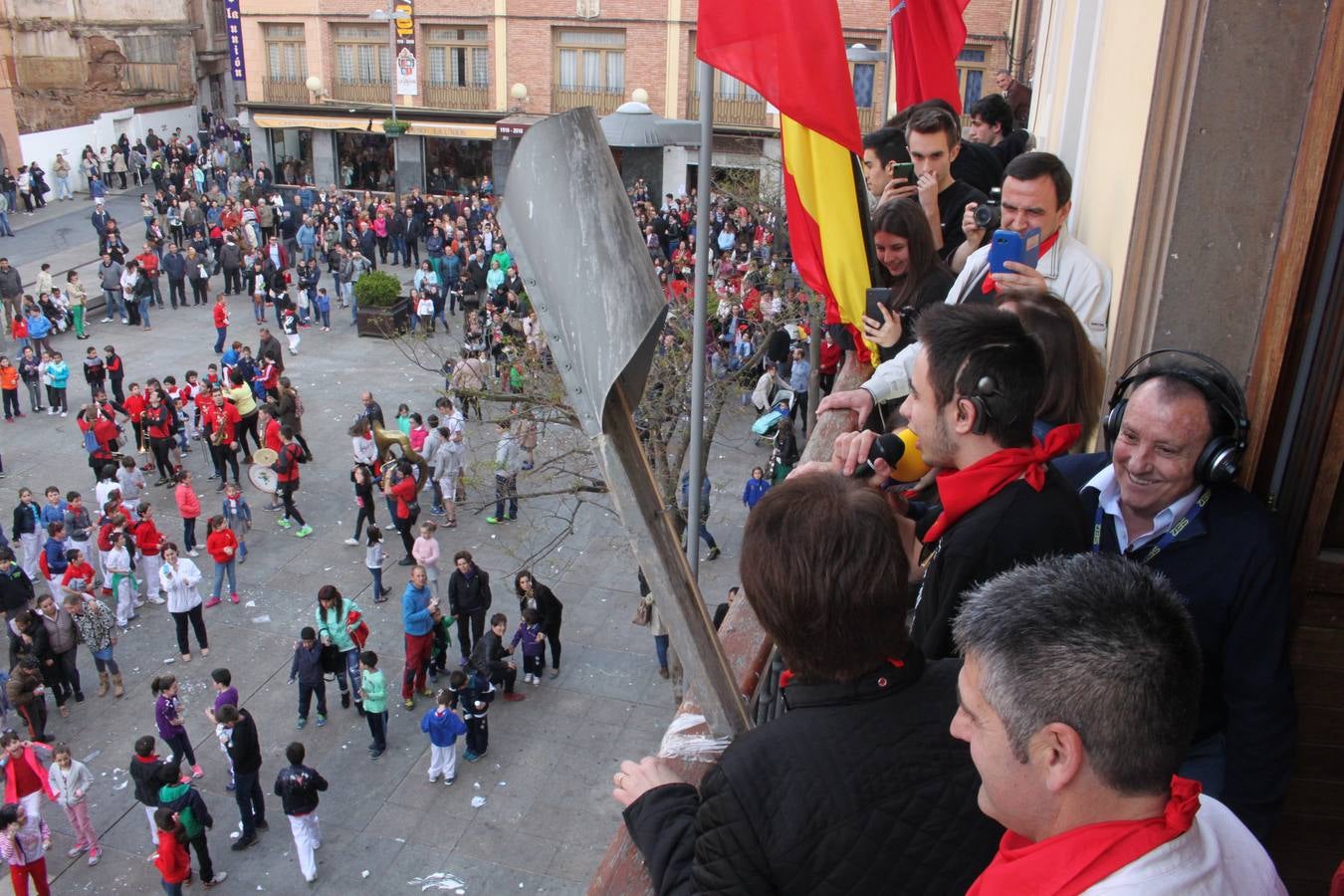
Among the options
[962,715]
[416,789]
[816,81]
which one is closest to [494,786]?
[416,789]

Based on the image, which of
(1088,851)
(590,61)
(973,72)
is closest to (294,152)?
(590,61)

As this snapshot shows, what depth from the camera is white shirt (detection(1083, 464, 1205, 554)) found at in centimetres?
293

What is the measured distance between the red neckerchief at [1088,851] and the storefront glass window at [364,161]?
39.7 m

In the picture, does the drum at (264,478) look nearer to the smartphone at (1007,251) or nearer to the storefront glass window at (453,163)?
the smartphone at (1007,251)

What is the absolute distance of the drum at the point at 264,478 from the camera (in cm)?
1714

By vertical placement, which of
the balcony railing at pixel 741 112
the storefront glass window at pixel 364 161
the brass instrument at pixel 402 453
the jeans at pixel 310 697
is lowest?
the jeans at pixel 310 697

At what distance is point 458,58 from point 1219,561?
3773cm

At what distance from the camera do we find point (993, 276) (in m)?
4.11

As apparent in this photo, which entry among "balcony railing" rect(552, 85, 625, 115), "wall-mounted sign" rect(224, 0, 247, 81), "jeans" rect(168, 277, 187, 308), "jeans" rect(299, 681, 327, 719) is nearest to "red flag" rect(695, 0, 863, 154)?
"jeans" rect(299, 681, 327, 719)

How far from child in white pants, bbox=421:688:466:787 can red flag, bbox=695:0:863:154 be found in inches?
318

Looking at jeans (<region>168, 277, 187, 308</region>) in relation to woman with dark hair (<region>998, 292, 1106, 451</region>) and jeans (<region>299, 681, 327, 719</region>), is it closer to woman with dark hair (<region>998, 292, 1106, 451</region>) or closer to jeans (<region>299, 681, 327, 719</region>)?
jeans (<region>299, 681, 327, 719</region>)

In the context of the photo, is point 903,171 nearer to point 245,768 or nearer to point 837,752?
point 837,752

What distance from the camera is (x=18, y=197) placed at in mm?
33344

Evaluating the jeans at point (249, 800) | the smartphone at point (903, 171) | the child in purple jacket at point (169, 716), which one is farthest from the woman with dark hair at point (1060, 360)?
the child in purple jacket at point (169, 716)
